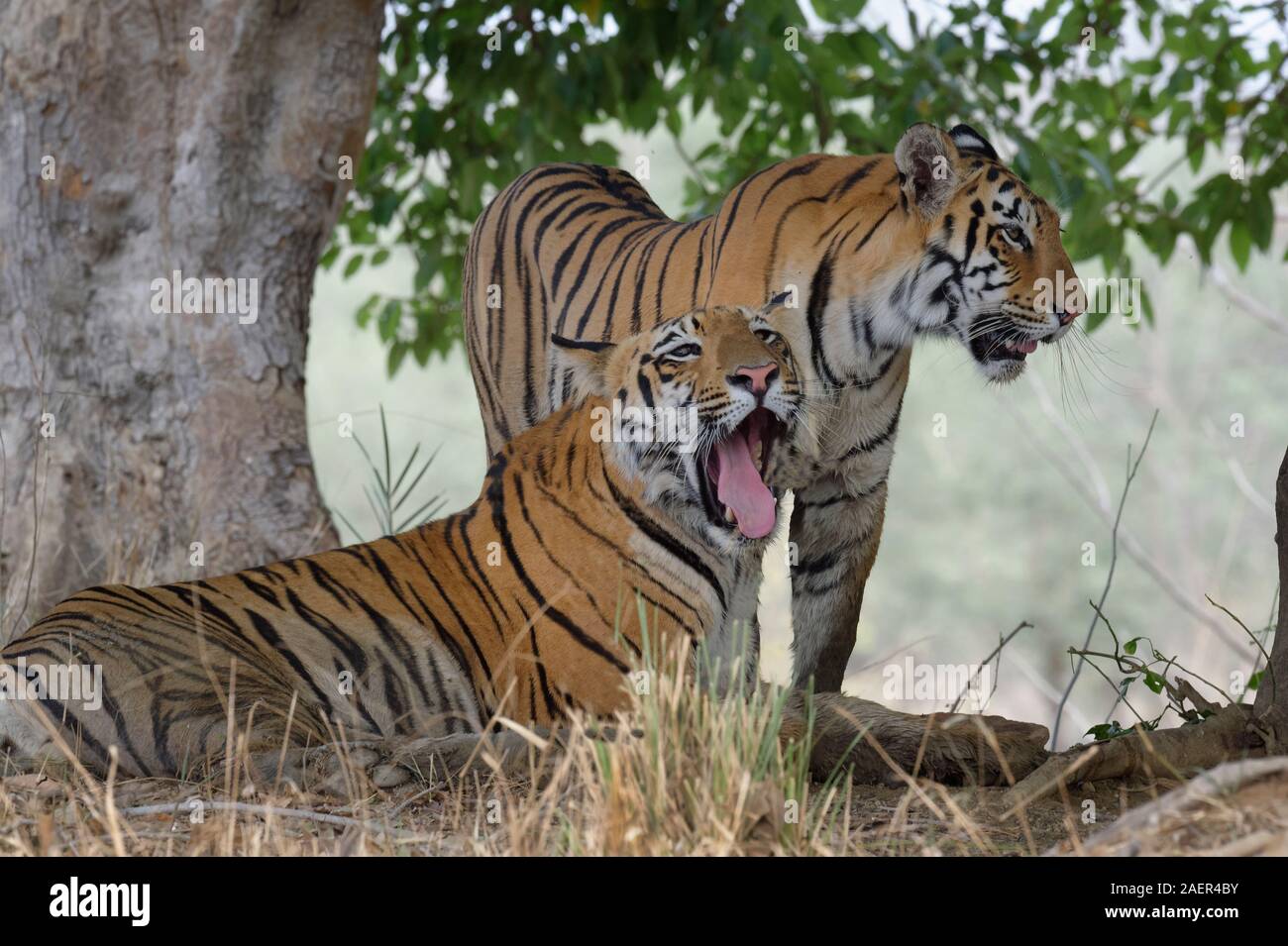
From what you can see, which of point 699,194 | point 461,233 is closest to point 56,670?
point 461,233

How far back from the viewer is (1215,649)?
1727 cm

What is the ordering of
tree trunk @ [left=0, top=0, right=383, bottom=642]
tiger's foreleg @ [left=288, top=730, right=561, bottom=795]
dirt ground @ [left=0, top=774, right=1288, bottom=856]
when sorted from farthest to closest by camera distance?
1. tree trunk @ [left=0, top=0, right=383, bottom=642]
2. tiger's foreleg @ [left=288, top=730, right=561, bottom=795]
3. dirt ground @ [left=0, top=774, right=1288, bottom=856]

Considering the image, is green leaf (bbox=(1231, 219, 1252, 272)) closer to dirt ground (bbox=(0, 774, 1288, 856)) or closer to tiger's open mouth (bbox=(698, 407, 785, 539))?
tiger's open mouth (bbox=(698, 407, 785, 539))

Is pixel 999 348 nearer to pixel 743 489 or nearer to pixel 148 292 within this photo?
pixel 743 489

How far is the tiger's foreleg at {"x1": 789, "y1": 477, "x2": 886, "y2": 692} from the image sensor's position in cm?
457

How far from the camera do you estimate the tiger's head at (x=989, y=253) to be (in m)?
4.34

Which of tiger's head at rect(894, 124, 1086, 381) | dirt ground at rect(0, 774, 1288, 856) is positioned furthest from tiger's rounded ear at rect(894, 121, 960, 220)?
dirt ground at rect(0, 774, 1288, 856)

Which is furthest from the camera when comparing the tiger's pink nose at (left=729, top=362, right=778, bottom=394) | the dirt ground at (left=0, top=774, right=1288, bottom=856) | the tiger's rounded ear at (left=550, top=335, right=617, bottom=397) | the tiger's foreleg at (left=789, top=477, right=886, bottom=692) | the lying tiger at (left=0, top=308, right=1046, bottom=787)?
the tiger's foreleg at (left=789, top=477, right=886, bottom=692)

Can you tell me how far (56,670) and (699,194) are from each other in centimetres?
551

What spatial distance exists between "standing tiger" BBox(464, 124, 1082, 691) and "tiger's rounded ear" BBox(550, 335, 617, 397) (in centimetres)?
12

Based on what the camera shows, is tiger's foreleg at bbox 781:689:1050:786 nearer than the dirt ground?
No

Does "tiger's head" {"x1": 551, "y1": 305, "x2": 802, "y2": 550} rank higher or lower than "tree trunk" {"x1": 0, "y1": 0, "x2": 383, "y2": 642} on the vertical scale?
lower

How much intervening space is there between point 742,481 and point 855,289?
34.4 inches

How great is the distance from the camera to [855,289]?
14.5 ft
